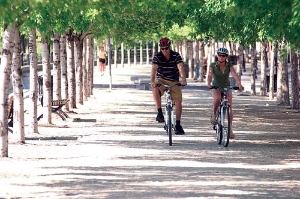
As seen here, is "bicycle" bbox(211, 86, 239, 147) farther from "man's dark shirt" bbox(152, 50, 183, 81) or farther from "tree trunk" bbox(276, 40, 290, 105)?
"tree trunk" bbox(276, 40, 290, 105)

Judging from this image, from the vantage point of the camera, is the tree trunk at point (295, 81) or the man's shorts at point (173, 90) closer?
the man's shorts at point (173, 90)

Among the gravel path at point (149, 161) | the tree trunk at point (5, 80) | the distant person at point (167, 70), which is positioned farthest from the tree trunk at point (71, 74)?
the tree trunk at point (5, 80)

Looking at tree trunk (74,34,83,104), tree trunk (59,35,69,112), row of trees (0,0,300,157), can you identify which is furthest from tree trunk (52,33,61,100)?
tree trunk (74,34,83,104)

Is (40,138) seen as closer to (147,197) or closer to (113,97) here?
(147,197)

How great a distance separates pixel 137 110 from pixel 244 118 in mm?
5204

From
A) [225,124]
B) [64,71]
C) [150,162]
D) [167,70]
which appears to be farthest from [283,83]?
[150,162]

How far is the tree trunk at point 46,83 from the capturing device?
26.1 m

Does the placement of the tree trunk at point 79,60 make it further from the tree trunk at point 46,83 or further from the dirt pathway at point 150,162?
the tree trunk at point 46,83

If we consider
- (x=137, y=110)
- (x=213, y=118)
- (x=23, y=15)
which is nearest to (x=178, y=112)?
(x=213, y=118)

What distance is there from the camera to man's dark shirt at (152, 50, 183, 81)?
66.5 feet

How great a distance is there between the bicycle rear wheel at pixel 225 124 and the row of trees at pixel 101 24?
143 cm

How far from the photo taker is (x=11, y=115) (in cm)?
2369

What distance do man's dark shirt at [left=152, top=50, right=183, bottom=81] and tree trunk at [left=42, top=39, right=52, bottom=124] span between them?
594 cm

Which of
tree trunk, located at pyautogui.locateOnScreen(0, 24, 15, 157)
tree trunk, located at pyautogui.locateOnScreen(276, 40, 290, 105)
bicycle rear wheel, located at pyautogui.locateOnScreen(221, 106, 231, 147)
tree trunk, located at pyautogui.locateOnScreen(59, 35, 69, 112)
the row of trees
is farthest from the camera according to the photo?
tree trunk, located at pyautogui.locateOnScreen(276, 40, 290, 105)
